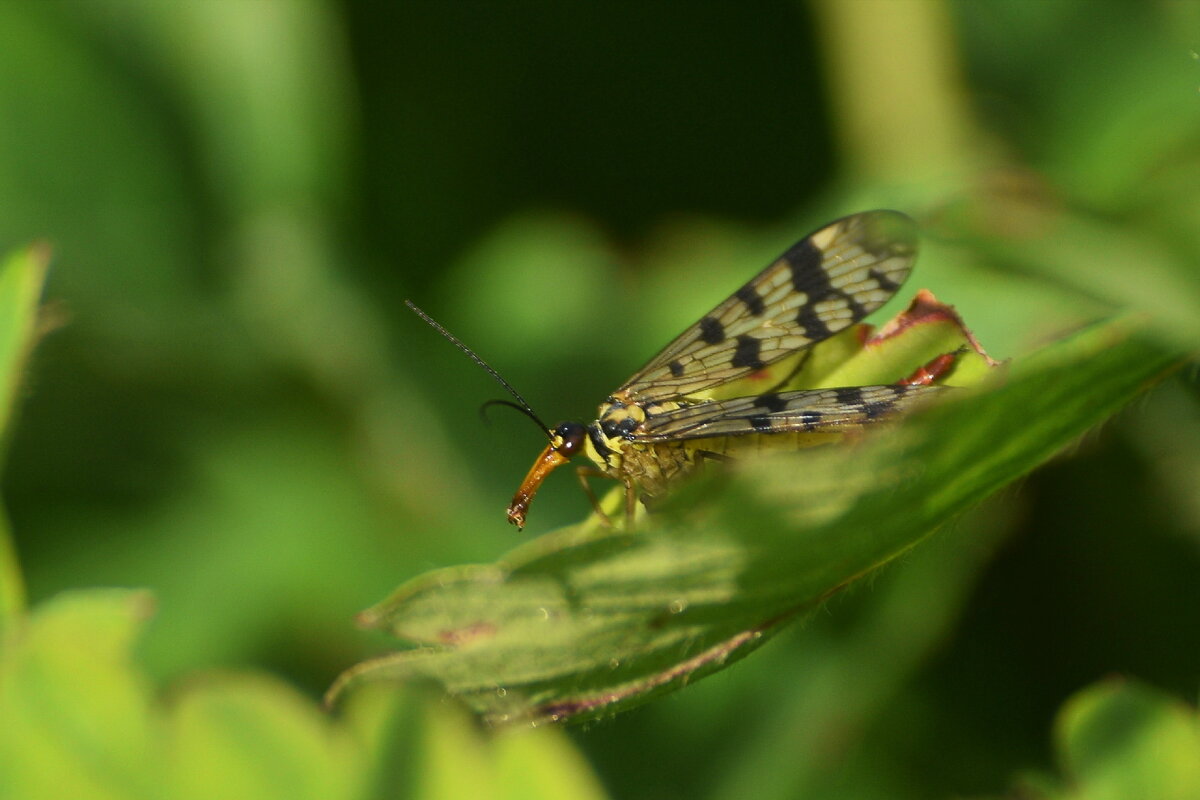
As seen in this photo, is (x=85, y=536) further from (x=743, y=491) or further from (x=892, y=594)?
(x=743, y=491)

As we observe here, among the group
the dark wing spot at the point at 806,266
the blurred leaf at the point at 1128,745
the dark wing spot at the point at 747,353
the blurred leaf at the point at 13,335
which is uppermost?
the blurred leaf at the point at 13,335

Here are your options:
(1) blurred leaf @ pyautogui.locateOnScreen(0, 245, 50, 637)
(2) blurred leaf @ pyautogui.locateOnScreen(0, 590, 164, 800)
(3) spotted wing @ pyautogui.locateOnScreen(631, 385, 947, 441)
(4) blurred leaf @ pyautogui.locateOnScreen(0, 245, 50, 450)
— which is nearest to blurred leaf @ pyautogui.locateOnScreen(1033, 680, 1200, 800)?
(3) spotted wing @ pyautogui.locateOnScreen(631, 385, 947, 441)

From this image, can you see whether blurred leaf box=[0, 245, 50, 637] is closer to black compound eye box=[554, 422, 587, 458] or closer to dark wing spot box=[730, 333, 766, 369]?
black compound eye box=[554, 422, 587, 458]

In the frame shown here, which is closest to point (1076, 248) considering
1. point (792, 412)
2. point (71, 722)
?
point (792, 412)

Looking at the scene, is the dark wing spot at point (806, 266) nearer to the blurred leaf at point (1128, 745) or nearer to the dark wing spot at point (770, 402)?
the dark wing spot at point (770, 402)

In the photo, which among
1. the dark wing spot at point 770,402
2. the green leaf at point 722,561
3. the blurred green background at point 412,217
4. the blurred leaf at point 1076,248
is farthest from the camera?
the blurred green background at point 412,217

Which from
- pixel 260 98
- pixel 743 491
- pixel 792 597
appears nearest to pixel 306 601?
pixel 260 98

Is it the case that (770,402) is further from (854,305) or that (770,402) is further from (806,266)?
(806,266)

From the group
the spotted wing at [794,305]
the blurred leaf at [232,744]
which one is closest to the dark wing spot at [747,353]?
the spotted wing at [794,305]

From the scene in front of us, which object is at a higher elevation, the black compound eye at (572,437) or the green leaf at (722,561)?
the green leaf at (722,561)
